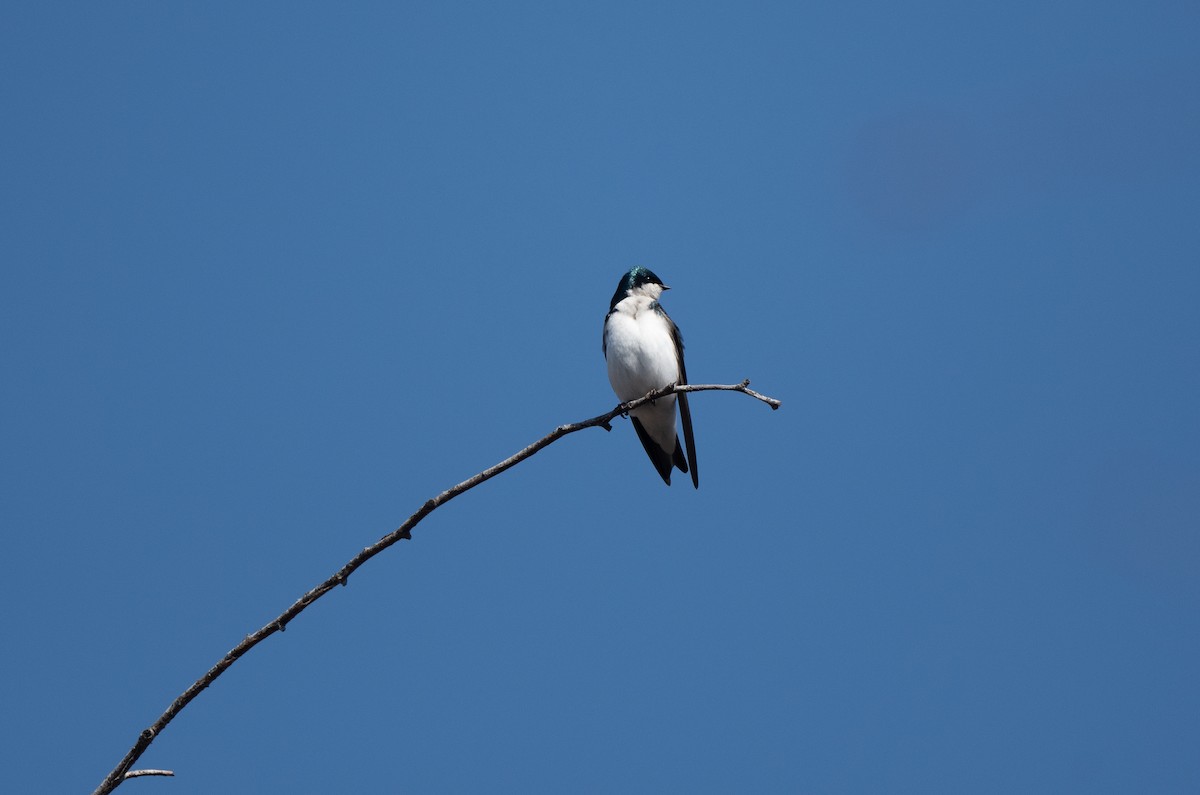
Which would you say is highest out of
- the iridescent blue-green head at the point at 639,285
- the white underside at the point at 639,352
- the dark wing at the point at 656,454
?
the iridescent blue-green head at the point at 639,285

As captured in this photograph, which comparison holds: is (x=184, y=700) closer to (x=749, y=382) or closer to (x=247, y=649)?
(x=247, y=649)

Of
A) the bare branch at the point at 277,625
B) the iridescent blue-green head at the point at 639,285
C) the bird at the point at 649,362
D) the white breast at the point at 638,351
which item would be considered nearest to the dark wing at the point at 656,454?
the bird at the point at 649,362

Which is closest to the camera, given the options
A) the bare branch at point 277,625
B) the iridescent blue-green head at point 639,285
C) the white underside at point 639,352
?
the bare branch at point 277,625

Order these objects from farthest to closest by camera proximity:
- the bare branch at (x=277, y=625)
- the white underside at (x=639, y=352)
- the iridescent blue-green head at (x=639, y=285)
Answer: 1. the iridescent blue-green head at (x=639, y=285)
2. the white underside at (x=639, y=352)
3. the bare branch at (x=277, y=625)

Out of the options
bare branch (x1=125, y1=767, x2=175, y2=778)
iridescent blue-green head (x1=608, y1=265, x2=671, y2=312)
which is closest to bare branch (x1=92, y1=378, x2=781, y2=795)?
bare branch (x1=125, y1=767, x2=175, y2=778)

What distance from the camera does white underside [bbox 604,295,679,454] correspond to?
870 cm

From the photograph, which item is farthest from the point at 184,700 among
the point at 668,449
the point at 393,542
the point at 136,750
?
the point at 668,449

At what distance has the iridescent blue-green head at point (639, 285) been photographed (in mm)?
9336

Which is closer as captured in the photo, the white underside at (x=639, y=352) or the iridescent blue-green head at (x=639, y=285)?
the white underside at (x=639, y=352)

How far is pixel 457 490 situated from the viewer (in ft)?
9.20

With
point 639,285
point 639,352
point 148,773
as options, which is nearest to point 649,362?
point 639,352

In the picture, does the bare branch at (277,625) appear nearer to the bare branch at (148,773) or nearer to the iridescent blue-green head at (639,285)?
the bare branch at (148,773)

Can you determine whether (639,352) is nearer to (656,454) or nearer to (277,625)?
(656,454)

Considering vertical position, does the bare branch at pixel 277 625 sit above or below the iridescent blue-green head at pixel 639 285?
below
